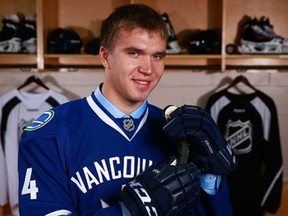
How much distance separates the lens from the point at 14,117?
210cm

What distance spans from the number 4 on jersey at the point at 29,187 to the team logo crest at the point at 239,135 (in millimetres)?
1410

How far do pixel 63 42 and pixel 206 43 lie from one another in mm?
700

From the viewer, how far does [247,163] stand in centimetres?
213

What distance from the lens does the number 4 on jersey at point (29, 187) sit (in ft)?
2.93

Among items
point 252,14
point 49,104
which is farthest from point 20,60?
point 252,14

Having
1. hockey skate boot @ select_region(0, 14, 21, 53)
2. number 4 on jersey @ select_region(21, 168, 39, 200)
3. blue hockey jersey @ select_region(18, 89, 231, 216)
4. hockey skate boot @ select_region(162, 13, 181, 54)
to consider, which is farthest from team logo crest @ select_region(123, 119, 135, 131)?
hockey skate boot @ select_region(0, 14, 21, 53)

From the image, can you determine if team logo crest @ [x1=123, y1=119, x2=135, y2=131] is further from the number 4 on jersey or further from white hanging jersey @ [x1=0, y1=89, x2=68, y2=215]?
white hanging jersey @ [x1=0, y1=89, x2=68, y2=215]

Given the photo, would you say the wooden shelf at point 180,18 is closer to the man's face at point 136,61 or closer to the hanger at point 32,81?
the hanger at point 32,81

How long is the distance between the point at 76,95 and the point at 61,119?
1.25 m

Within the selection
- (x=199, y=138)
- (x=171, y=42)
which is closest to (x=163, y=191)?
(x=199, y=138)

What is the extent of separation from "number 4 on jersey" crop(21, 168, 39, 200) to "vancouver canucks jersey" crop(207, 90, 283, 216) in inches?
55.4

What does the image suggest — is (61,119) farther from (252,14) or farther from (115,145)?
(252,14)

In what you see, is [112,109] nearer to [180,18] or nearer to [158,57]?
[158,57]

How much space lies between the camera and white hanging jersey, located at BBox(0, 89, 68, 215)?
205 cm
